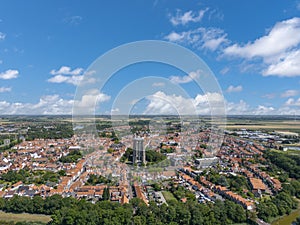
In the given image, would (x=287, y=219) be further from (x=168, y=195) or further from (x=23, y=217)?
(x=23, y=217)

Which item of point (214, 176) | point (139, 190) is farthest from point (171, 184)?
point (214, 176)

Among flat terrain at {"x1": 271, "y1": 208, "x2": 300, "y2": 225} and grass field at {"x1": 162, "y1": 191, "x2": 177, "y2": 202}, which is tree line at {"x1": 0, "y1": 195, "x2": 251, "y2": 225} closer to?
flat terrain at {"x1": 271, "y1": 208, "x2": 300, "y2": 225}

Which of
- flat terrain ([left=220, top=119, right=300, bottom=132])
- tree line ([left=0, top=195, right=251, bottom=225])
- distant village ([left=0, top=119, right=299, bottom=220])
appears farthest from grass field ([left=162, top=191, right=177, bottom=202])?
flat terrain ([left=220, top=119, right=300, bottom=132])

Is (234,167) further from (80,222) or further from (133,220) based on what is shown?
(80,222)

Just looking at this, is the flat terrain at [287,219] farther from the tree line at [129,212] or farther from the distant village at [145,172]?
the tree line at [129,212]

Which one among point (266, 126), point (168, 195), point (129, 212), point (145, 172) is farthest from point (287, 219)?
point (266, 126)

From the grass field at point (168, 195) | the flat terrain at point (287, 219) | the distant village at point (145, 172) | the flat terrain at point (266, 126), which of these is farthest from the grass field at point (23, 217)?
the flat terrain at point (266, 126)

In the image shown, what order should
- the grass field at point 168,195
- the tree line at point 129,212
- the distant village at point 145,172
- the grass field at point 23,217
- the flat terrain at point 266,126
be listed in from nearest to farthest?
1. the tree line at point 129,212
2. the grass field at point 23,217
3. the grass field at point 168,195
4. the distant village at point 145,172
5. the flat terrain at point 266,126

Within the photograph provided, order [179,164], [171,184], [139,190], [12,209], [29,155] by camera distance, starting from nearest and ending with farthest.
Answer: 1. [12,209]
2. [139,190]
3. [171,184]
4. [179,164]
5. [29,155]
